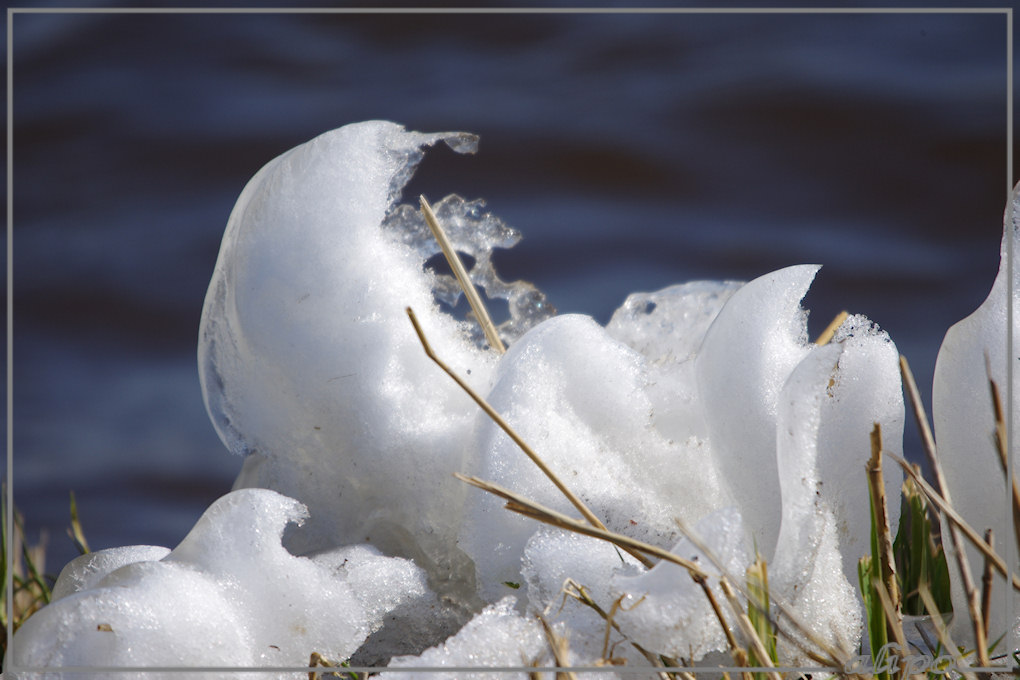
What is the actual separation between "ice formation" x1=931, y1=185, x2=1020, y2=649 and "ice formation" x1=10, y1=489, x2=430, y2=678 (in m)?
0.52

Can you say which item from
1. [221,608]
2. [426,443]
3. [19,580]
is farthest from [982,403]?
[19,580]

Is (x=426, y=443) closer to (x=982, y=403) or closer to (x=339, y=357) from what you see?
(x=339, y=357)

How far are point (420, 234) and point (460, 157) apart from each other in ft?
2.59

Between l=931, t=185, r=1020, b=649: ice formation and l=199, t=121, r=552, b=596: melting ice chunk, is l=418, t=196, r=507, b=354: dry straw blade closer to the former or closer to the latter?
l=199, t=121, r=552, b=596: melting ice chunk

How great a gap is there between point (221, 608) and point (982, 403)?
66cm

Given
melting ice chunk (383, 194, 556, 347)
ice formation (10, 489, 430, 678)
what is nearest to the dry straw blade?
melting ice chunk (383, 194, 556, 347)

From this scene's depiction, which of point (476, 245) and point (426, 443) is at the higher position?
point (476, 245)

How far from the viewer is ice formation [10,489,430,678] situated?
64cm

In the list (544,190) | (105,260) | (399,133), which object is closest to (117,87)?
(105,260)

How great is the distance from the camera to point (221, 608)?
668 mm

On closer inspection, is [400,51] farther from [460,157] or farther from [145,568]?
[145,568]

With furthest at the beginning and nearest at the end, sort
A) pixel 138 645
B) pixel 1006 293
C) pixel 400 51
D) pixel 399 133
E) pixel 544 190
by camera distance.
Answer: pixel 544 190 < pixel 400 51 < pixel 399 133 < pixel 1006 293 < pixel 138 645

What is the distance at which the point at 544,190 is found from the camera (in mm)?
1569

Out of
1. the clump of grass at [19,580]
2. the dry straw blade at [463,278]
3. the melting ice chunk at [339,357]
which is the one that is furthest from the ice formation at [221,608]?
the dry straw blade at [463,278]
